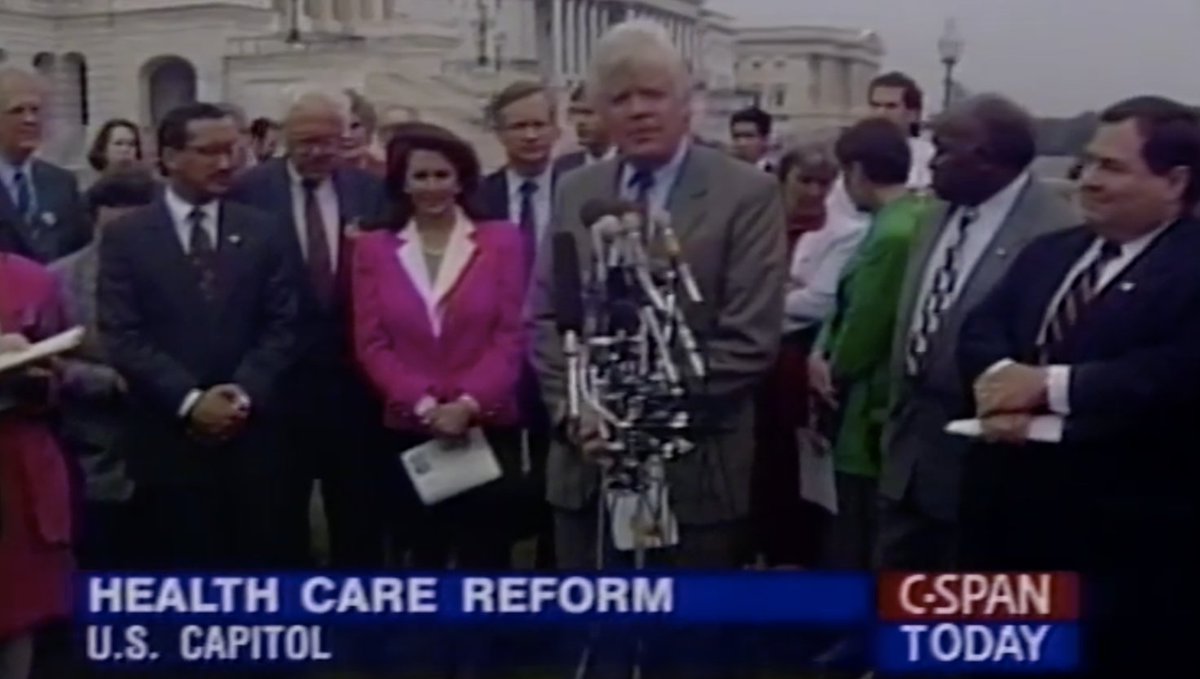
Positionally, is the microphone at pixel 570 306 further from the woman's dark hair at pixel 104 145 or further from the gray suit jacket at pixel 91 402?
the woman's dark hair at pixel 104 145

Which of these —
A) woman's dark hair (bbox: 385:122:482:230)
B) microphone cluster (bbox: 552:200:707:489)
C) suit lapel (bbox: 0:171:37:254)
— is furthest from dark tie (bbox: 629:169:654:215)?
suit lapel (bbox: 0:171:37:254)

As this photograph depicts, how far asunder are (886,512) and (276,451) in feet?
3.54

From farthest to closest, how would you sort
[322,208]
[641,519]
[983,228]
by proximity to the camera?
1. [322,208]
2. [983,228]
3. [641,519]

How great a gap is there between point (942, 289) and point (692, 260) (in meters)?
0.49

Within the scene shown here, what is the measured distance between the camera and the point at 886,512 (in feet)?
12.2

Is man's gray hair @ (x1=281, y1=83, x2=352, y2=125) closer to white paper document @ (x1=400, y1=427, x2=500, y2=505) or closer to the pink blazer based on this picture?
the pink blazer

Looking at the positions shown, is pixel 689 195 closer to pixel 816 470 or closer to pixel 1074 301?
pixel 1074 301

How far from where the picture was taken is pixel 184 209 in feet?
12.3

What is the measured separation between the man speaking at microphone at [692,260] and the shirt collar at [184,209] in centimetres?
65

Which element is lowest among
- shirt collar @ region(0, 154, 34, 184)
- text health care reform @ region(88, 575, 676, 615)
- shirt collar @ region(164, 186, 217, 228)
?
text health care reform @ region(88, 575, 676, 615)

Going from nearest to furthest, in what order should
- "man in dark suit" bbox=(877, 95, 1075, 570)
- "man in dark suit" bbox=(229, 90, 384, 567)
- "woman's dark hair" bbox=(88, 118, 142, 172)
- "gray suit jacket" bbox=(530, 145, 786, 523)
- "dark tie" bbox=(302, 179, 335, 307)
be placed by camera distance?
"gray suit jacket" bbox=(530, 145, 786, 523) → "man in dark suit" bbox=(877, 95, 1075, 570) → "man in dark suit" bbox=(229, 90, 384, 567) → "dark tie" bbox=(302, 179, 335, 307) → "woman's dark hair" bbox=(88, 118, 142, 172)

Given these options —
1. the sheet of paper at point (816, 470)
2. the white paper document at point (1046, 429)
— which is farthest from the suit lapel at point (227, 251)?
the white paper document at point (1046, 429)

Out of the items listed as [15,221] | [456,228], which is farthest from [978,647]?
[15,221]

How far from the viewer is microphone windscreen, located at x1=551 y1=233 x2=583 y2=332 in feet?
10.7
